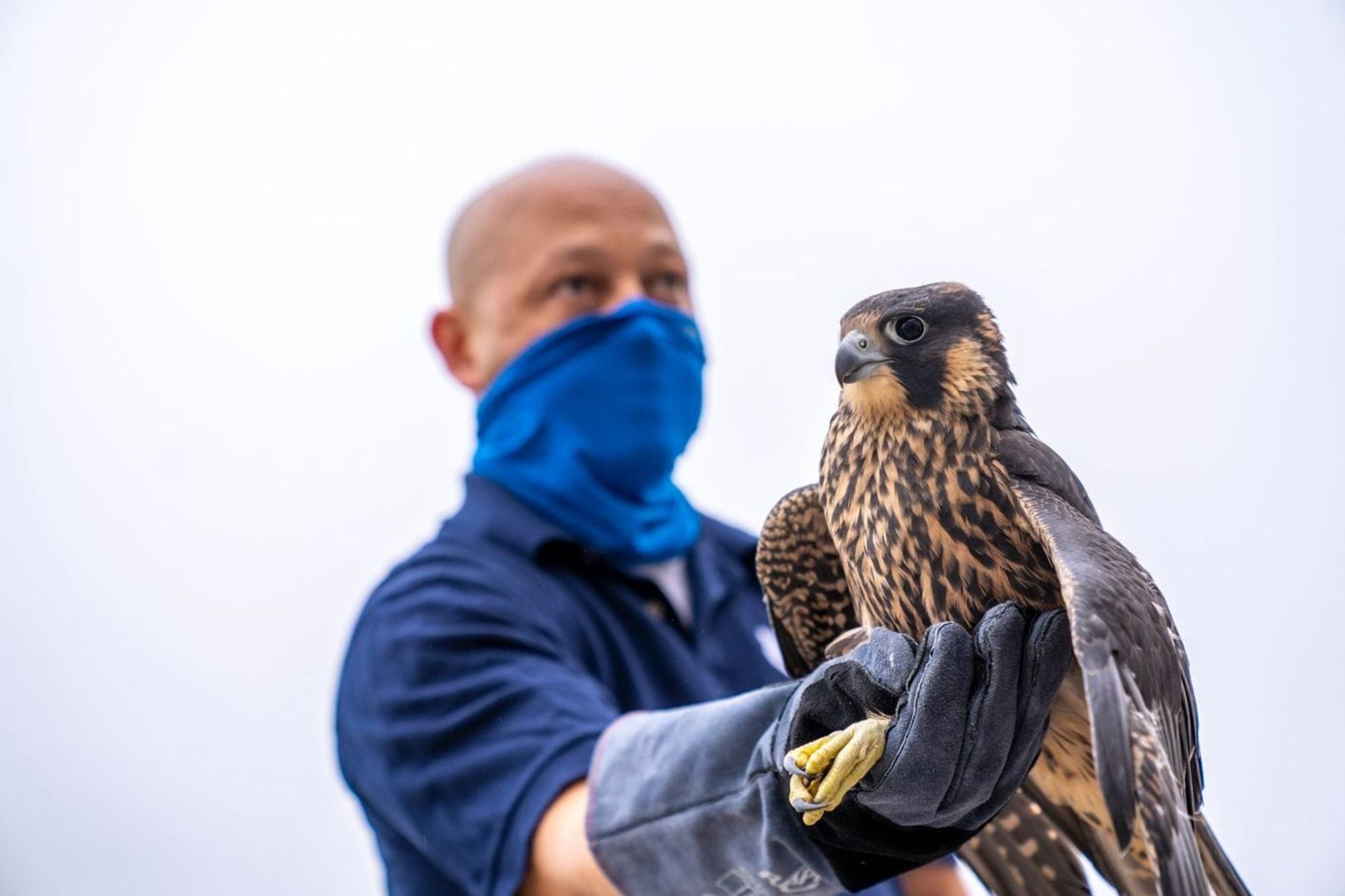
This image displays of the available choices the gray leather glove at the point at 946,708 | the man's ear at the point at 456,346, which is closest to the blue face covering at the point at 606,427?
the man's ear at the point at 456,346

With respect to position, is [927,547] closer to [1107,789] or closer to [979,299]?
[979,299]

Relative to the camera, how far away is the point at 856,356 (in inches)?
35.1

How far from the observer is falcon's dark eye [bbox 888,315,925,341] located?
898 mm

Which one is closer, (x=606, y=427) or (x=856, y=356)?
(x=856, y=356)

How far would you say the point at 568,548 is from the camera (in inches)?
63.0

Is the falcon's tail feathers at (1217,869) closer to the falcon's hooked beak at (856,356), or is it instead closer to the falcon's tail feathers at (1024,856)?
the falcon's tail feathers at (1024,856)

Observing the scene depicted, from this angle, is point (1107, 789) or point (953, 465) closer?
point (1107, 789)

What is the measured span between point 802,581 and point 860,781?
1.15 feet

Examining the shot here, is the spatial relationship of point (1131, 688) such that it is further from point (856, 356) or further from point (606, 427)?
point (606, 427)

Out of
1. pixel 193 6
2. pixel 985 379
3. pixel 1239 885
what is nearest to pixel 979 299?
pixel 985 379

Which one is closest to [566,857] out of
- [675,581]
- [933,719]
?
[675,581]

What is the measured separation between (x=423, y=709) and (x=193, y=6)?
4.43ft

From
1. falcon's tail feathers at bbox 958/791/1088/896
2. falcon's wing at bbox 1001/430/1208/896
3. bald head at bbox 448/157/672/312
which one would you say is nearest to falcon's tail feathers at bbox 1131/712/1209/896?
falcon's wing at bbox 1001/430/1208/896

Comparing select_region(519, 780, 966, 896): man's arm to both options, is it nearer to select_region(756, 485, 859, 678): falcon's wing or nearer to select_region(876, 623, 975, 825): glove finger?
select_region(756, 485, 859, 678): falcon's wing
